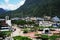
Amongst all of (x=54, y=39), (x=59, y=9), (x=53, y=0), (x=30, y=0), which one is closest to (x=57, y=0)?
(x=53, y=0)

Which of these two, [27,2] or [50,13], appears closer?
[50,13]

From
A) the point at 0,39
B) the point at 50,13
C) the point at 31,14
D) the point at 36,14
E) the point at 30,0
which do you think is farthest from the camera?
the point at 30,0

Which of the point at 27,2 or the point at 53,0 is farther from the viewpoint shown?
the point at 27,2

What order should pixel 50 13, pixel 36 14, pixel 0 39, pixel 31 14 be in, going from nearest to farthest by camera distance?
pixel 0 39
pixel 50 13
pixel 36 14
pixel 31 14

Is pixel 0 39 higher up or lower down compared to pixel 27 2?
lower down

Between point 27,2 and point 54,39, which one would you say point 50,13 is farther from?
point 54,39

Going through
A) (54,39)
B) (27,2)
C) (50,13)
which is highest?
(27,2)

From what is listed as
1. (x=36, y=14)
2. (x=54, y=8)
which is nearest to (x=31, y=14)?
(x=36, y=14)

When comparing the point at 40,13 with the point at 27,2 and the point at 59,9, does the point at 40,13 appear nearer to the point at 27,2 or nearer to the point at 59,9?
the point at 59,9

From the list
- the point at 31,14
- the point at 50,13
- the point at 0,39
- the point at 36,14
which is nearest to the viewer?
the point at 0,39
